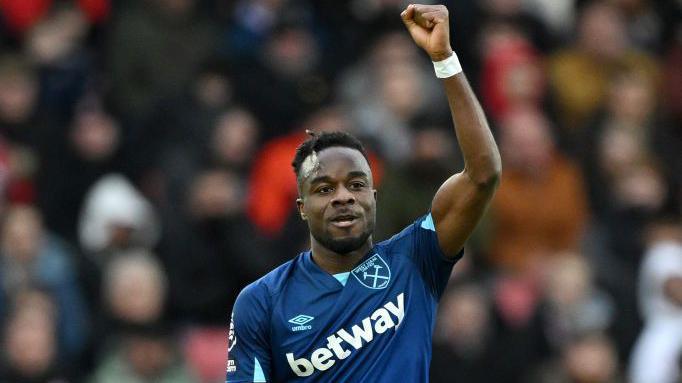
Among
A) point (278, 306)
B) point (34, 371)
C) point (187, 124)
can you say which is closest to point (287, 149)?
point (187, 124)

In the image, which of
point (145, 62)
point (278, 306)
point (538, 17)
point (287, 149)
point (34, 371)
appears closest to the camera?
point (278, 306)

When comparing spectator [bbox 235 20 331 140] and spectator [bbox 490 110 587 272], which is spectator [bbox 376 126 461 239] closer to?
spectator [bbox 490 110 587 272]

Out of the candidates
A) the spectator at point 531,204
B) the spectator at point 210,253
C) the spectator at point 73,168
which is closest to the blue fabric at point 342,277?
the spectator at point 210,253

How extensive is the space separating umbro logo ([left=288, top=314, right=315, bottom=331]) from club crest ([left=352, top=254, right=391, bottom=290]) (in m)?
0.25

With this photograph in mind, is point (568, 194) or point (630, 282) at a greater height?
point (568, 194)

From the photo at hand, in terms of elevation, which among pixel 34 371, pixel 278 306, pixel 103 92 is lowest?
pixel 278 306

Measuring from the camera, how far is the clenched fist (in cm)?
556

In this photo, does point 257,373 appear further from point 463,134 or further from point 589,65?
point 589,65

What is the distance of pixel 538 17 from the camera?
1345cm

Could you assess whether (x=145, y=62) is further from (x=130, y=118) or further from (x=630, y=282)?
(x=630, y=282)

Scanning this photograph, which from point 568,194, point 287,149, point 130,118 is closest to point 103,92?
point 130,118

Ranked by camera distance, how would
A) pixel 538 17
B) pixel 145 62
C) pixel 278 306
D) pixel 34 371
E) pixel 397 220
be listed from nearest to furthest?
pixel 278 306 → pixel 34 371 → pixel 397 220 → pixel 145 62 → pixel 538 17

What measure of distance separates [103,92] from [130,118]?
35cm

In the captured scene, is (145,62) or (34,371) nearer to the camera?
(34,371)
